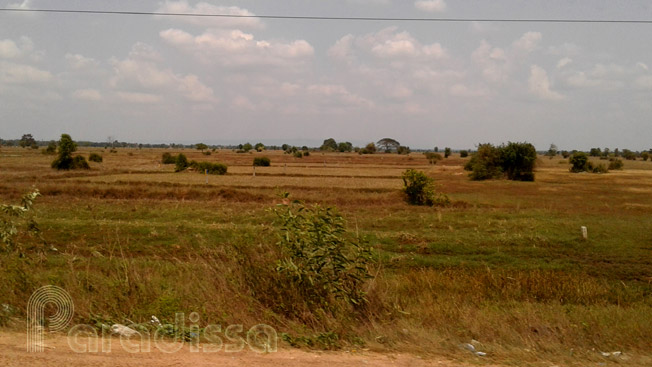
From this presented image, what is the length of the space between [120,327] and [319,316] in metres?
2.47

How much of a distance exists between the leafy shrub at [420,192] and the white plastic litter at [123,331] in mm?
29107

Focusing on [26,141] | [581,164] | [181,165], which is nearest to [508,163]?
[581,164]

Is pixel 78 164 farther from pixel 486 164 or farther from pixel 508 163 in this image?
pixel 508 163

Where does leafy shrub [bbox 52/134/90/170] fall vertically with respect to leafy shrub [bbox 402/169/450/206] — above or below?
above

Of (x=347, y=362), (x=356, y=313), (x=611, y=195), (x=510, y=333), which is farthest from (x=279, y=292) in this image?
(x=611, y=195)

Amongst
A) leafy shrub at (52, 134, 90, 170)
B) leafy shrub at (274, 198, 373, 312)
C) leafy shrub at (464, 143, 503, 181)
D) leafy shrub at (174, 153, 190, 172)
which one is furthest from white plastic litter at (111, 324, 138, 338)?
leafy shrub at (174, 153, 190, 172)

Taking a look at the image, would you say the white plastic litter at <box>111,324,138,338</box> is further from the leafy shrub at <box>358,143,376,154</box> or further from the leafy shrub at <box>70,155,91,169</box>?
the leafy shrub at <box>358,143,376,154</box>

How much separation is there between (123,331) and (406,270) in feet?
34.2

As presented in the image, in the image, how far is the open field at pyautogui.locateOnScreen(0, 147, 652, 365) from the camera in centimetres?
646

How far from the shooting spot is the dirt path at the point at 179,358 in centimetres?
492

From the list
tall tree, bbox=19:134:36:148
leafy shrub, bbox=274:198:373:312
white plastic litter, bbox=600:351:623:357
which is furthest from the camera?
tall tree, bbox=19:134:36:148

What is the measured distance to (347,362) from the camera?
5285mm

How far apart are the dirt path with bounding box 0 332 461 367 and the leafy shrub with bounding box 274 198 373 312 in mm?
1208

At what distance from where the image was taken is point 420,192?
3428cm
